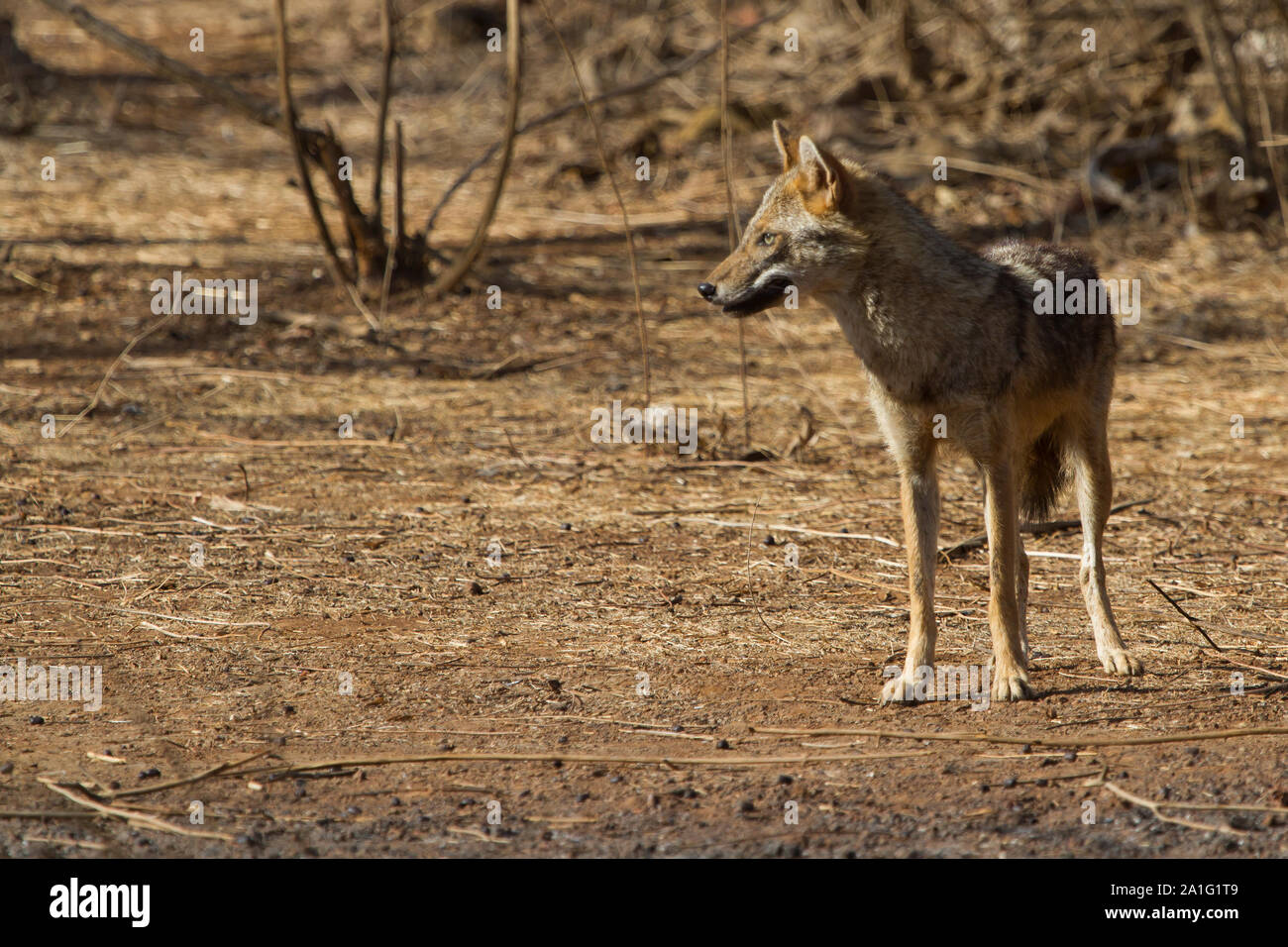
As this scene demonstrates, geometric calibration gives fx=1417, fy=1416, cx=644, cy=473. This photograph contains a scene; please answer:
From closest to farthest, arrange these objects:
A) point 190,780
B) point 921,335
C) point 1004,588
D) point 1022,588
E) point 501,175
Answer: point 190,780, point 921,335, point 1004,588, point 1022,588, point 501,175

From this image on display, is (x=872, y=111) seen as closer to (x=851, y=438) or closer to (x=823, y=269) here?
(x=851, y=438)

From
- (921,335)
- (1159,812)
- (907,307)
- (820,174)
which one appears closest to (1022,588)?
(921,335)

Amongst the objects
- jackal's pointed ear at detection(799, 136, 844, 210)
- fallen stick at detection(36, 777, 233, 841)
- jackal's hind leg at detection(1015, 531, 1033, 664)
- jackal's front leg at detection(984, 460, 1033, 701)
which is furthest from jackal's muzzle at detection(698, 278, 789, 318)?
fallen stick at detection(36, 777, 233, 841)

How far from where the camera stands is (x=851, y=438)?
927 cm

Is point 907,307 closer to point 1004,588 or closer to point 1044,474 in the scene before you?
point 1004,588

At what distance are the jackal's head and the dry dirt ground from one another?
1565 millimetres

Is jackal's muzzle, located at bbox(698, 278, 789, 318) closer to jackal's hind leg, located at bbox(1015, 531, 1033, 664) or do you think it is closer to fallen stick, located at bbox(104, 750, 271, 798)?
jackal's hind leg, located at bbox(1015, 531, 1033, 664)

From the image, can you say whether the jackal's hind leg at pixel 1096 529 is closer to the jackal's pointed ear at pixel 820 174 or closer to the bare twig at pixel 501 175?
the jackal's pointed ear at pixel 820 174

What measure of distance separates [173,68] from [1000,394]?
711 centimetres

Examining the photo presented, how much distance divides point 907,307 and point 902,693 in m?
1.49

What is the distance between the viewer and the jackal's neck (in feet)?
17.7

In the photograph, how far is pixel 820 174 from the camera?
17.7 ft

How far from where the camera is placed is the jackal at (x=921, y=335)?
5398 mm

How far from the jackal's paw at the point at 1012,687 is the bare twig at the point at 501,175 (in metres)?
5.75
